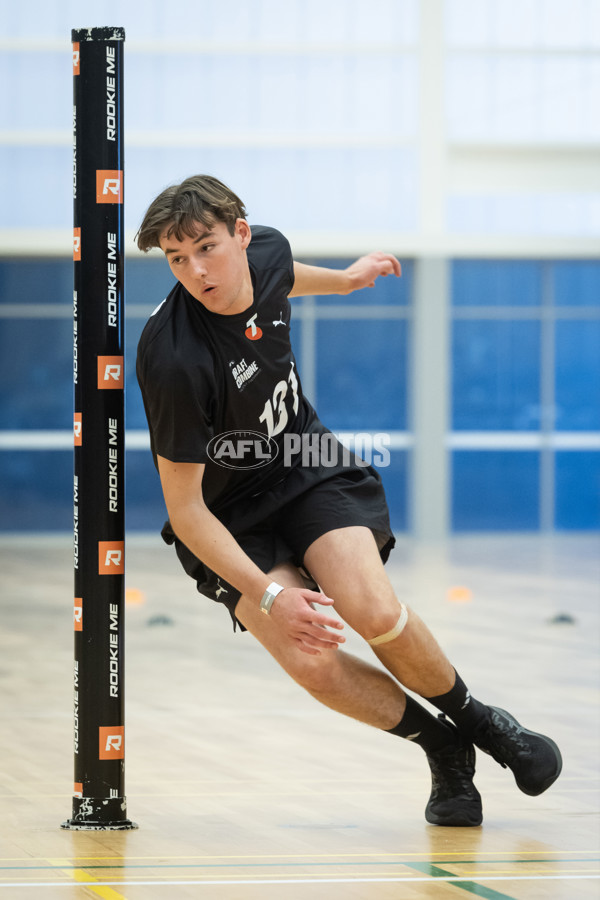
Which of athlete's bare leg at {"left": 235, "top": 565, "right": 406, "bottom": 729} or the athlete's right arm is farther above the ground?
the athlete's right arm

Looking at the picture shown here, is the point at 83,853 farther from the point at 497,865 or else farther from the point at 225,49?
the point at 225,49

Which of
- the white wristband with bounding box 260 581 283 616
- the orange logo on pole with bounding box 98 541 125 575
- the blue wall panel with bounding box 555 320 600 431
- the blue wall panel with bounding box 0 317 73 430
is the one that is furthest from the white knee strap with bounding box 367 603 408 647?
the blue wall panel with bounding box 555 320 600 431

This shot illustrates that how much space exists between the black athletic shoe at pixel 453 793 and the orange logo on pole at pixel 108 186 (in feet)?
5.42

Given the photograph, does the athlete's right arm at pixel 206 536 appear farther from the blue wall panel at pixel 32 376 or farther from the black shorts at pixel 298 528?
the blue wall panel at pixel 32 376

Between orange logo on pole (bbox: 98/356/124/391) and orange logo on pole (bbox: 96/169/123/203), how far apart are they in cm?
41

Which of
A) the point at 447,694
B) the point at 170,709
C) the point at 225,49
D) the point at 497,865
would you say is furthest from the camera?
the point at 225,49

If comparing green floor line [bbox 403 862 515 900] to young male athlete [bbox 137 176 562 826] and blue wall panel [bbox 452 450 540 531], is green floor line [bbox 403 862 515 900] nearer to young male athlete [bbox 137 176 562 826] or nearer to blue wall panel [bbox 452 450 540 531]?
young male athlete [bbox 137 176 562 826]

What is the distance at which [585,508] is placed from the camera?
1608 centimetres

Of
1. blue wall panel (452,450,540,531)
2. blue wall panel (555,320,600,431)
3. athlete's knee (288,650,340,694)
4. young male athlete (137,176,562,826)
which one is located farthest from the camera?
blue wall panel (555,320,600,431)

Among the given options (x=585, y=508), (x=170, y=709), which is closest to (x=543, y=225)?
(x=585, y=508)

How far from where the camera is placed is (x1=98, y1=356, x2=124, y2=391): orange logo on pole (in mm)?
3340

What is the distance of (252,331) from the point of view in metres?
3.31

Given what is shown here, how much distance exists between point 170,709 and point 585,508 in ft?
38.0

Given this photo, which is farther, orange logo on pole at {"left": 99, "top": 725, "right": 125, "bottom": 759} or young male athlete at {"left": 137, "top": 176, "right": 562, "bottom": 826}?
orange logo on pole at {"left": 99, "top": 725, "right": 125, "bottom": 759}
